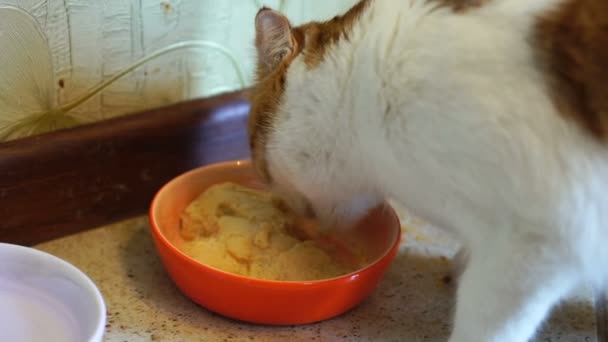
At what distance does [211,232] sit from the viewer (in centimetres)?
113

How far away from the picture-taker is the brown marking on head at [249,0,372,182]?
0.95 m

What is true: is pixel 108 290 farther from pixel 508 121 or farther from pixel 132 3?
pixel 508 121

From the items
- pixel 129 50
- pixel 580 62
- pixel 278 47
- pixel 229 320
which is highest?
pixel 580 62

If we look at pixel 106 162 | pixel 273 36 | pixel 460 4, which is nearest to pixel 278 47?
pixel 273 36

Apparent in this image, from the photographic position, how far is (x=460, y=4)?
842mm

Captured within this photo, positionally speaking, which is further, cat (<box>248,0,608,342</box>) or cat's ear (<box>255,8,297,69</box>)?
cat's ear (<box>255,8,297,69</box>)

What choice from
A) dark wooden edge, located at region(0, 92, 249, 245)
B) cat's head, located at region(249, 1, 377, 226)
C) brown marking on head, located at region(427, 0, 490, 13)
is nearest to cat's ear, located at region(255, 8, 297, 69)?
cat's head, located at region(249, 1, 377, 226)

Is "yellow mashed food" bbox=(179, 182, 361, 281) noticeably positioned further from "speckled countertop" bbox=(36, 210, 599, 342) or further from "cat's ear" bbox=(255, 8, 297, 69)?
"cat's ear" bbox=(255, 8, 297, 69)

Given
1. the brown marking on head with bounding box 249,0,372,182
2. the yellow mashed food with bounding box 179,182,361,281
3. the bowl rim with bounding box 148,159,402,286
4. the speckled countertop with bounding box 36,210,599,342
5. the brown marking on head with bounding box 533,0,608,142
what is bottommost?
the speckled countertop with bounding box 36,210,599,342

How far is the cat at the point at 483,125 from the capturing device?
2.53 feet

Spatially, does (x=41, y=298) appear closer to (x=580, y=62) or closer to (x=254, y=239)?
(x=254, y=239)

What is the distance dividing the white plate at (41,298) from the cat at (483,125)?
1.12ft

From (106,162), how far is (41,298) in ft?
1.08

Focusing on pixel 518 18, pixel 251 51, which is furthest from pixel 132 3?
pixel 518 18
